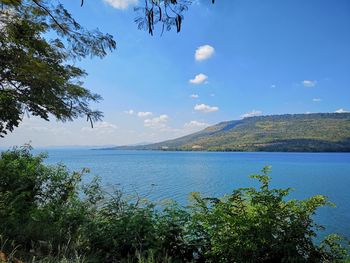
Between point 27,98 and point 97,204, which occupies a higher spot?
point 27,98

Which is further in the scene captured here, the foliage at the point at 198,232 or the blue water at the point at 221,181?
the blue water at the point at 221,181

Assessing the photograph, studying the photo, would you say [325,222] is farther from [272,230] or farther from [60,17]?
[60,17]

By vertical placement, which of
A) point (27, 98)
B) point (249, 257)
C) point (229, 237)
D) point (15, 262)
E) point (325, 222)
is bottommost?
point (325, 222)

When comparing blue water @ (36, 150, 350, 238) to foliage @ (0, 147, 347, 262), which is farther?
blue water @ (36, 150, 350, 238)

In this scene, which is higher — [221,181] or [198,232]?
[198,232]

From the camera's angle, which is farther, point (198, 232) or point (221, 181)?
point (221, 181)

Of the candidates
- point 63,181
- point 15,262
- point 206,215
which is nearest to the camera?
point 15,262

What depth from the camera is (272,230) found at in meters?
5.29

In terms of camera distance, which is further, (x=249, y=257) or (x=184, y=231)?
(x=184, y=231)

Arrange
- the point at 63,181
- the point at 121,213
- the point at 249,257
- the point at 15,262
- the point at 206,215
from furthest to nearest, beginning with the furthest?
the point at 63,181, the point at 121,213, the point at 206,215, the point at 249,257, the point at 15,262

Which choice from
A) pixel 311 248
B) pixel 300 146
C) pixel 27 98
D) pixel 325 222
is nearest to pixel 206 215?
pixel 311 248

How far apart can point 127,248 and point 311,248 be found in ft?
11.0

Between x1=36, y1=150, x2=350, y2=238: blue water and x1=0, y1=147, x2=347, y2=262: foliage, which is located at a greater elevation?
x1=0, y1=147, x2=347, y2=262: foliage

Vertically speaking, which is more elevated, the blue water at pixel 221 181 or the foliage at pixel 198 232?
the foliage at pixel 198 232
